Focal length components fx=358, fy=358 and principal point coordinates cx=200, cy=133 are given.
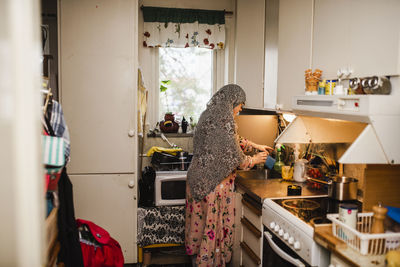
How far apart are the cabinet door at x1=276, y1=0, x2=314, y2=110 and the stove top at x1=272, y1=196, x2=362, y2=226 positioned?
0.62 metres

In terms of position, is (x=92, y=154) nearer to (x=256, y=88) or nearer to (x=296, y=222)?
(x=256, y=88)

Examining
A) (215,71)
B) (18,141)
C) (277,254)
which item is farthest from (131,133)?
(18,141)

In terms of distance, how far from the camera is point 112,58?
2883 millimetres

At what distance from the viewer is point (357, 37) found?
5.43 ft

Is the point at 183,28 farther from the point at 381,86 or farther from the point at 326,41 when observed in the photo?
the point at 381,86

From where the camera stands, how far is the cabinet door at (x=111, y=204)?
9.61 ft

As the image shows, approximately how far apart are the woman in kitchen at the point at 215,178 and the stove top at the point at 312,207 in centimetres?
50

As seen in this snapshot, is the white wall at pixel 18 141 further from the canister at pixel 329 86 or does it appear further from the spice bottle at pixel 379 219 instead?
the canister at pixel 329 86

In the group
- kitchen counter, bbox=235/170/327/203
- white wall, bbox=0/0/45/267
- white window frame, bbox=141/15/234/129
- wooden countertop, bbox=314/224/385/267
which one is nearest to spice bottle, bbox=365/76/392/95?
wooden countertop, bbox=314/224/385/267

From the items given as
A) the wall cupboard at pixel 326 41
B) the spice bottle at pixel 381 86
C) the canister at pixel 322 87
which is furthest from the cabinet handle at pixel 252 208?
the spice bottle at pixel 381 86

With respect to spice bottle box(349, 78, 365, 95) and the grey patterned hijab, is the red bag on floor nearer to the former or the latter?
the grey patterned hijab

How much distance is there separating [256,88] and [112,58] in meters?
1.23

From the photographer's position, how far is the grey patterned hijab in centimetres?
250

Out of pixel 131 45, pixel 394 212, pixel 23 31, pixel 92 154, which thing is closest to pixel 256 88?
pixel 131 45
